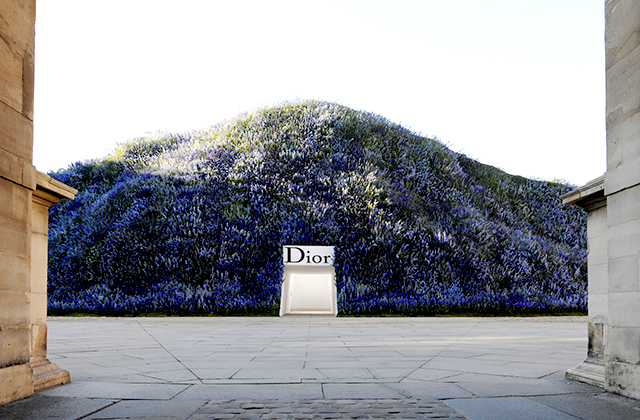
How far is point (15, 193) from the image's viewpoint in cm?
469

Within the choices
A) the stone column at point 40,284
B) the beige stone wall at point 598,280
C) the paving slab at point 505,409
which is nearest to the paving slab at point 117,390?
the stone column at point 40,284

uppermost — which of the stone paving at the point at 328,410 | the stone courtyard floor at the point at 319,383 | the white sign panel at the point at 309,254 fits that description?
the white sign panel at the point at 309,254

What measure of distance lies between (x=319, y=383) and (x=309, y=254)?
55.3 feet

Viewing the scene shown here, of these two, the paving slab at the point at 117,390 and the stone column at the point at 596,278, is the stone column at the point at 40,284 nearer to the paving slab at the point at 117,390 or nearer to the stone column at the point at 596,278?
the paving slab at the point at 117,390

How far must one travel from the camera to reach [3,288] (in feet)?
14.7

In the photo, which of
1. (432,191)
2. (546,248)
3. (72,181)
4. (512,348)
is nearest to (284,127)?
(432,191)

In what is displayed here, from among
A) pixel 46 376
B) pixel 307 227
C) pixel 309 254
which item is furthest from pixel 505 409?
pixel 307 227

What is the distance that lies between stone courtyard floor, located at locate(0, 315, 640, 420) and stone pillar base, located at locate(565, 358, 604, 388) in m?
0.11

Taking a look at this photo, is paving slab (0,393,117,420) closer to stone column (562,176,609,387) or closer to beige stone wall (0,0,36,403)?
beige stone wall (0,0,36,403)

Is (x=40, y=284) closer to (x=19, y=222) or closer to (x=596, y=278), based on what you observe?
(x=19, y=222)

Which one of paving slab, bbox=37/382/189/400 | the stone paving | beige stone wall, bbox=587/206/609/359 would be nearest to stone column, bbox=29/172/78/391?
paving slab, bbox=37/382/189/400

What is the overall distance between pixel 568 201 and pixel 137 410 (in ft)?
16.0

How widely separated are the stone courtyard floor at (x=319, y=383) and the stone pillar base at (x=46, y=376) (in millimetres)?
104

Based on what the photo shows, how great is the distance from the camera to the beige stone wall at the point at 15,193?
4.48 m
